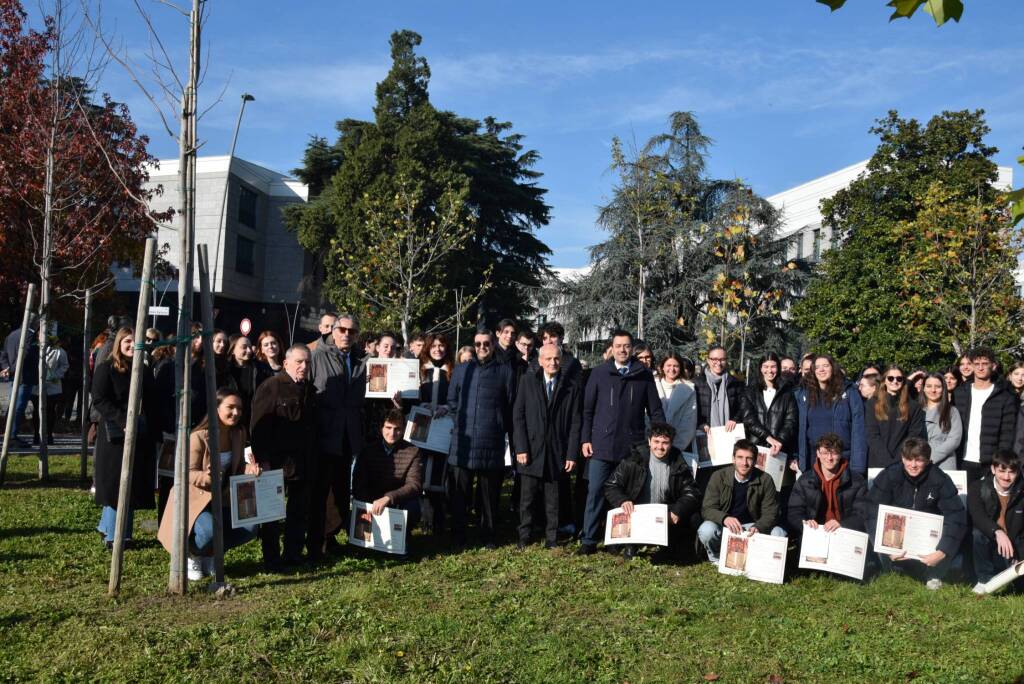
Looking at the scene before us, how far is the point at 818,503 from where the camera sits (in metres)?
8.12

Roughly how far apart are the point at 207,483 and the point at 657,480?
398cm

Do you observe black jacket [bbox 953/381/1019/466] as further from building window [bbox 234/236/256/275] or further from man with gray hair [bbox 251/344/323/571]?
building window [bbox 234/236/256/275]

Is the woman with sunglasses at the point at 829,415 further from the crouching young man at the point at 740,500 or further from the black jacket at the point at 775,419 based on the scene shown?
the crouching young man at the point at 740,500

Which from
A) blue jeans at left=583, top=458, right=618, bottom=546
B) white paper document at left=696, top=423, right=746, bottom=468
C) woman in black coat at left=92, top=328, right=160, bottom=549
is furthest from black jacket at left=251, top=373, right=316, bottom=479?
white paper document at left=696, top=423, right=746, bottom=468

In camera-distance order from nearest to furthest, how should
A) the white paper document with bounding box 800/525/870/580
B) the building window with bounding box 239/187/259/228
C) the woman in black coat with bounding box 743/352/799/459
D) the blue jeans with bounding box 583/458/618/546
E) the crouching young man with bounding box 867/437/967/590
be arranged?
1. the white paper document with bounding box 800/525/870/580
2. the crouching young man with bounding box 867/437/967/590
3. the blue jeans with bounding box 583/458/618/546
4. the woman in black coat with bounding box 743/352/799/459
5. the building window with bounding box 239/187/259/228

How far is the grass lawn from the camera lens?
529 centimetres

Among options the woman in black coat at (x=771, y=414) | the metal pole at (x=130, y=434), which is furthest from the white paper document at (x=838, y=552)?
the metal pole at (x=130, y=434)

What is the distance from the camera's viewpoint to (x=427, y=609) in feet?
21.0

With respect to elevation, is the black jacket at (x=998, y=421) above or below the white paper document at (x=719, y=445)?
above

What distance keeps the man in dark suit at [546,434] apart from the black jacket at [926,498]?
2773mm

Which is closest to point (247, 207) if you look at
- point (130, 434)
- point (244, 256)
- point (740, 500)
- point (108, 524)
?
point (244, 256)

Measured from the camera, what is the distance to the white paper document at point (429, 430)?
880 centimetres

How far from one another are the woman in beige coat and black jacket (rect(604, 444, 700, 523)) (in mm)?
3216

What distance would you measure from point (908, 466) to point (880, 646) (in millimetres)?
2582
